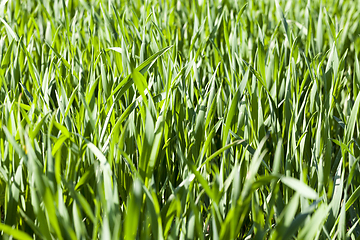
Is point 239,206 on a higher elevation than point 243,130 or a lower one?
higher

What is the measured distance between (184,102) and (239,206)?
500 millimetres

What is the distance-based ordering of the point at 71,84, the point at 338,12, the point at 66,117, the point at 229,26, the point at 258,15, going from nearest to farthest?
the point at 66,117
the point at 71,84
the point at 229,26
the point at 258,15
the point at 338,12

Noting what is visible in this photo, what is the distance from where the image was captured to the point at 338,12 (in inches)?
75.4

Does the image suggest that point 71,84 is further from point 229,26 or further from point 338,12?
point 338,12

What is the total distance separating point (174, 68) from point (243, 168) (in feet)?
1.04

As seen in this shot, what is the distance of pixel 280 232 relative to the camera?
1.49ft

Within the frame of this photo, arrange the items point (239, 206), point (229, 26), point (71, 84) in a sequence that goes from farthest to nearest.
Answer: point (229, 26)
point (71, 84)
point (239, 206)

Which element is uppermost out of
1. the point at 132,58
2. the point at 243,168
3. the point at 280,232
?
the point at 132,58

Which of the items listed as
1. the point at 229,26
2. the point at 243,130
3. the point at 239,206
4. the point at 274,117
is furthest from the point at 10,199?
the point at 229,26

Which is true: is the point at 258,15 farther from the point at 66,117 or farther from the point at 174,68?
the point at 66,117

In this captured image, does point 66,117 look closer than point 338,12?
Yes

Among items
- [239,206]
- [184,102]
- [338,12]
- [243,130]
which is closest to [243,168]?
[243,130]

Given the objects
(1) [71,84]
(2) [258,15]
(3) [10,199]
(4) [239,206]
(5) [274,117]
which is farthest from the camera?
(2) [258,15]

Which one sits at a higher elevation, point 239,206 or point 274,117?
point 239,206
